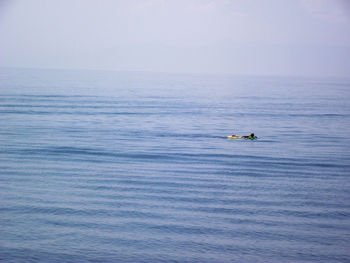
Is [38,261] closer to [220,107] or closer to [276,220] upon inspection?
[276,220]

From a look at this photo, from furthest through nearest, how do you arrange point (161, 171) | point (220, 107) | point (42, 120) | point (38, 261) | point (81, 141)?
point (220, 107) → point (42, 120) → point (81, 141) → point (161, 171) → point (38, 261)

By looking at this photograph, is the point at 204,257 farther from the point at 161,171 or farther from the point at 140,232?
the point at 161,171

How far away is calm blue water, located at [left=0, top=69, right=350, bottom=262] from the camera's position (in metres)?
21.2

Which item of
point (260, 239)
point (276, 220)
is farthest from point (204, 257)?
point (276, 220)

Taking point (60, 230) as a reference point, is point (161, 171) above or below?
above

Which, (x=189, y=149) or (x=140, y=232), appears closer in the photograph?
(x=140, y=232)

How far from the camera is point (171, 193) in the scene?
2870cm

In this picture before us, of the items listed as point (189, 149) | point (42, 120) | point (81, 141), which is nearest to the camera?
point (189, 149)

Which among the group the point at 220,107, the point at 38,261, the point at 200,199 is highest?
the point at 220,107

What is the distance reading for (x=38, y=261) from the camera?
19.6 m

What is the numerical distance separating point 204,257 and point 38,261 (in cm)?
774

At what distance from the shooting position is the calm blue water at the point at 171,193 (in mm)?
21219

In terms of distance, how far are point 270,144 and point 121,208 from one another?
81.7 feet

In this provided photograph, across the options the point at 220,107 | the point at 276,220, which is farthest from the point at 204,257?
the point at 220,107
